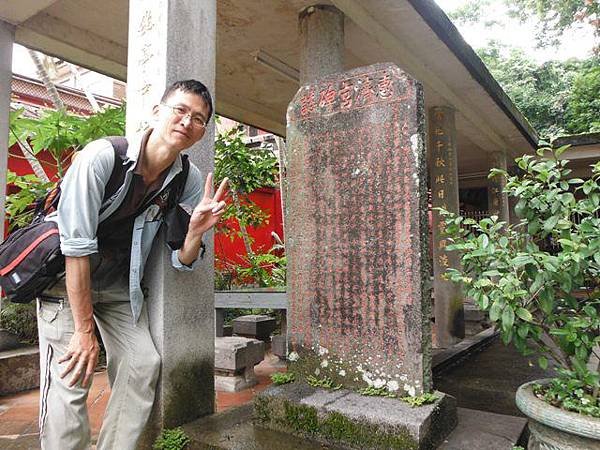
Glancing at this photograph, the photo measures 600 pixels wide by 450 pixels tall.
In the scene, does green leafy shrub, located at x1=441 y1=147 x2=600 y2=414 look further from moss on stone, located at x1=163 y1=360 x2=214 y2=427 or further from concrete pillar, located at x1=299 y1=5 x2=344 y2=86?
concrete pillar, located at x1=299 y1=5 x2=344 y2=86

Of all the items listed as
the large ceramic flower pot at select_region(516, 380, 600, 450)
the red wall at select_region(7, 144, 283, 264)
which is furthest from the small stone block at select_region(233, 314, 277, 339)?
the large ceramic flower pot at select_region(516, 380, 600, 450)

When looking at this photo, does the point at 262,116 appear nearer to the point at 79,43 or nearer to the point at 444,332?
the point at 79,43

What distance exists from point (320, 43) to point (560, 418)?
12.0 feet

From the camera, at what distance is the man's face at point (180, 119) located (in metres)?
2.08

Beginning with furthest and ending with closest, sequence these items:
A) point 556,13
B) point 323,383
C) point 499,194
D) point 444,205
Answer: point 556,13 → point 499,194 → point 444,205 → point 323,383

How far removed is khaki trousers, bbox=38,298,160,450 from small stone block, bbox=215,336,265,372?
2520mm

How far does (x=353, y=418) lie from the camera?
2.40 metres

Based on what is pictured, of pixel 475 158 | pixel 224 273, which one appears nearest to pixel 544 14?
pixel 475 158

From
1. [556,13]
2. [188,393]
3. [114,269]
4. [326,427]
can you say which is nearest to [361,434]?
[326,427]

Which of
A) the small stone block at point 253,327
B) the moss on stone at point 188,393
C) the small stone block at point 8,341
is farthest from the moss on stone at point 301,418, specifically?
the small stone block at point 253,327

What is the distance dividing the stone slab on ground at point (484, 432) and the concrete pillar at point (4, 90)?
422cm

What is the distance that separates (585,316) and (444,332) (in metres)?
4.76

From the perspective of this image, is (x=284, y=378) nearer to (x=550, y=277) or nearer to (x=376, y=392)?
(x=376, y=392)

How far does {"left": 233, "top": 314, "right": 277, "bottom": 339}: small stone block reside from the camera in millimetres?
6828
